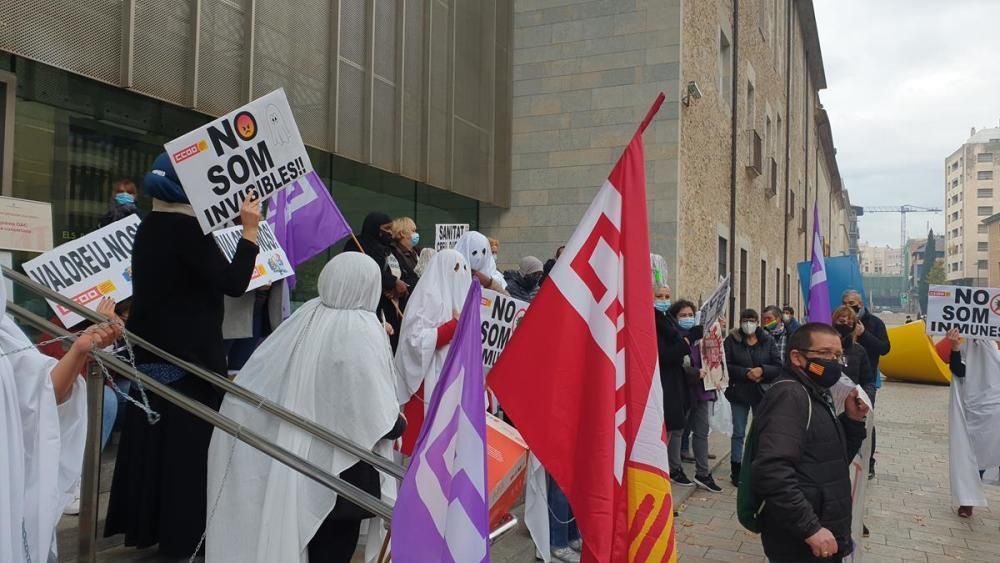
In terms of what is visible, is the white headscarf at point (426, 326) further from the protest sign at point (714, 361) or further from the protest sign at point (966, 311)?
the protest sign at point (966, 311)

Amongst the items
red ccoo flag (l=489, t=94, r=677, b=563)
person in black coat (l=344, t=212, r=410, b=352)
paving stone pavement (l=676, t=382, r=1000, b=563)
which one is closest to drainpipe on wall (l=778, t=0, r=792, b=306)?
paving stone pavement (l=676, t=382, r=1000, b=563)

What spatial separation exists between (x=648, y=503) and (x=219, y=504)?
6.06 ft

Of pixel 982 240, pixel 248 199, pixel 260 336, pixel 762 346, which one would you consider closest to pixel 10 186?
pixel 260 336

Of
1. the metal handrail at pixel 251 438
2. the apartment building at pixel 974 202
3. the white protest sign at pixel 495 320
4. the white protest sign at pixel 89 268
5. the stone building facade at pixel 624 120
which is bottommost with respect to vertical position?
the metal handrail at pixel 251 438

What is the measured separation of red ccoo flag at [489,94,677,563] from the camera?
2.64 m

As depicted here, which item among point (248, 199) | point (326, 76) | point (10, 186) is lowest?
point (248, 199)

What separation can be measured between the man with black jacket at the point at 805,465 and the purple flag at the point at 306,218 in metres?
3.60

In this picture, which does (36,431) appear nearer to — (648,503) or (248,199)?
(248,199)

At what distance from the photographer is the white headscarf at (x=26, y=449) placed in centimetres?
A: 215

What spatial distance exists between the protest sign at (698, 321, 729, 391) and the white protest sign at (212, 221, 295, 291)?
416 cm

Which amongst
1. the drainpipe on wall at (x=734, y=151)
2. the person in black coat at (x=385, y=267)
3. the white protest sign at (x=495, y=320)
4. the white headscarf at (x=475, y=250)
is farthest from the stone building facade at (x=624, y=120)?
the white protest sign at (x=495, y=320)

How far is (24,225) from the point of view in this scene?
5098mm

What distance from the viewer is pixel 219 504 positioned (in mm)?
3188

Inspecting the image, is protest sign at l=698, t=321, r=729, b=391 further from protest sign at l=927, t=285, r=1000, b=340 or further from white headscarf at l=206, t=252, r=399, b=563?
white headscarf at l=206, t=252, r=399, b=563
